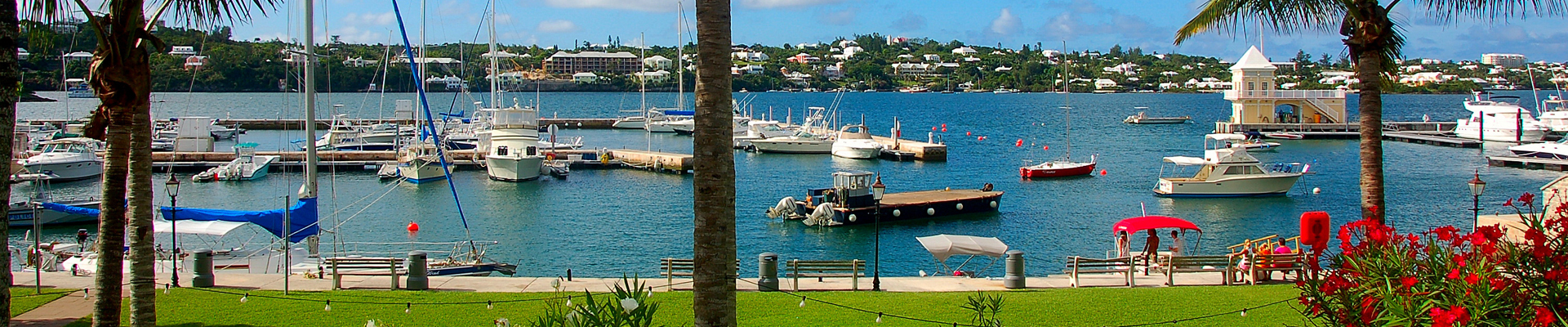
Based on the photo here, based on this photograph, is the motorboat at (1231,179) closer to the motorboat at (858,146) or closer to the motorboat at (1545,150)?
the motorboat at (1545,150)

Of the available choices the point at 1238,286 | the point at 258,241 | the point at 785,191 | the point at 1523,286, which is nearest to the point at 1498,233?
the point at 1523,286

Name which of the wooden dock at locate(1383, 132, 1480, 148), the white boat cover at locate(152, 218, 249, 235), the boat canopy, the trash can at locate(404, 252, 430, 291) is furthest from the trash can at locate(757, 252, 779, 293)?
the wooden dock at locate(1383, 132, 1480, 148)

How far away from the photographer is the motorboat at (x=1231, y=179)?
47406 mm

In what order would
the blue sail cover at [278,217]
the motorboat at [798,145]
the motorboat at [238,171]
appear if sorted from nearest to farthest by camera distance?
the blue sail cover at [278,217]
the motorboat at [238,171]
the motorboat at [798,145]

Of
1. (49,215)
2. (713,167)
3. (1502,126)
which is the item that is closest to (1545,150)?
(1502,126)

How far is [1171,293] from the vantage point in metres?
18.0

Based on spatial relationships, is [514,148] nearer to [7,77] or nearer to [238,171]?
[238,171]

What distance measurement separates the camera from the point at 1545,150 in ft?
203

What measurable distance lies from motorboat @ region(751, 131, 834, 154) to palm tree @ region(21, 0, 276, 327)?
63.7 meters

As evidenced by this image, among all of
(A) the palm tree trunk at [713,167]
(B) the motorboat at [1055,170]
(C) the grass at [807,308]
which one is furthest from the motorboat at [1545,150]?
(A) the palm tree trunk at [713,167]

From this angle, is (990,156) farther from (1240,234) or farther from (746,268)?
(746,268)

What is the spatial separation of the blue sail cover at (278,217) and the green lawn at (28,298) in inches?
286

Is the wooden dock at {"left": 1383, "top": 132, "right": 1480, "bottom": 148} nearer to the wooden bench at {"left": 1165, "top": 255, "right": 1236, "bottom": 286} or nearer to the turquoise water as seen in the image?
the turquoise water

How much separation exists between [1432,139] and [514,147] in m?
66.7
